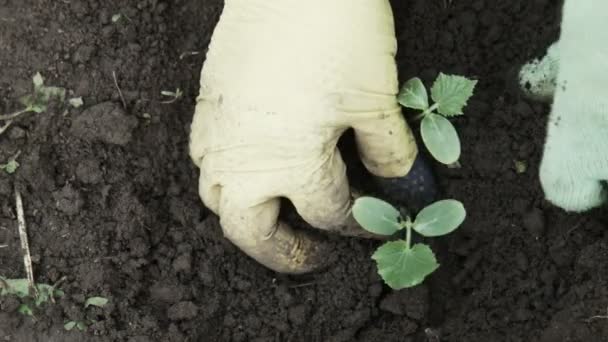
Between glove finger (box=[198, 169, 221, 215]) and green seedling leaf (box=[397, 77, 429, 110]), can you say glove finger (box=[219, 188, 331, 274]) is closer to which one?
glove finger (box=[198, 169, 221, 215])

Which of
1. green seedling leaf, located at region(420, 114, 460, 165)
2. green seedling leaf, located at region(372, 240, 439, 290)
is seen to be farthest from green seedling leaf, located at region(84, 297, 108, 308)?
green seedling leaf, located at region(420, 114, 460, 165)

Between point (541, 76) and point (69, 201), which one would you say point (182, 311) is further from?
point (541, 76)

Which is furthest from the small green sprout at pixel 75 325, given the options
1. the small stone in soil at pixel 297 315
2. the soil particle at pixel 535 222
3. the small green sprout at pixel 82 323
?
the soil particle at pixel 535 222

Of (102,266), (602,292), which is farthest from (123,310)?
(602,292)

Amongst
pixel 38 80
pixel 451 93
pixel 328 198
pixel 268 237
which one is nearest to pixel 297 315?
pixel 268 237

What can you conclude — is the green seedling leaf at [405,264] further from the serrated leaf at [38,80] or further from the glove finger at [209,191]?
the serrated leaf at [38,80]
